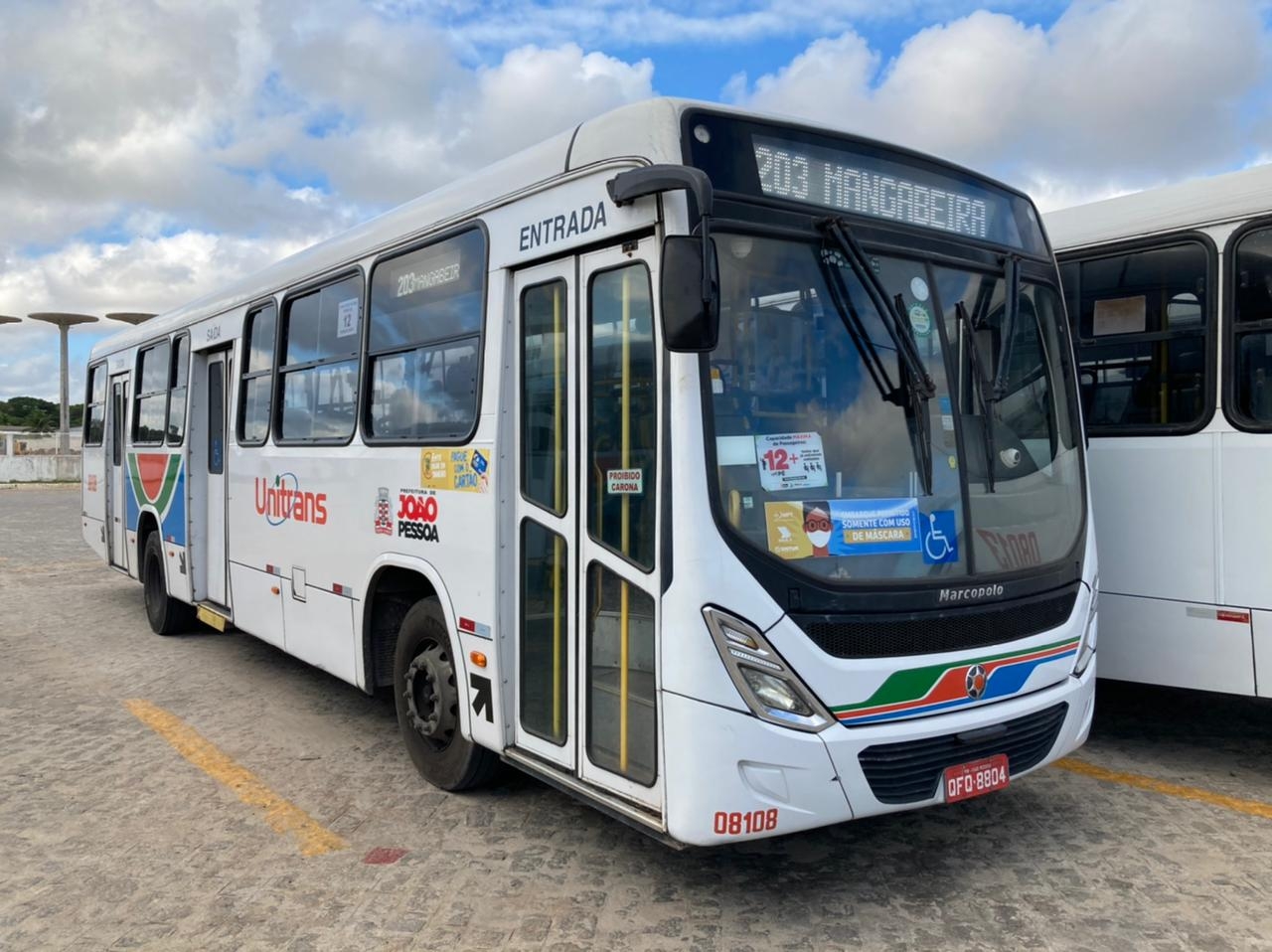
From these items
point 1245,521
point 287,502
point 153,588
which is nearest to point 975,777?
point 1245,521

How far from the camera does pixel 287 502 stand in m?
6.71

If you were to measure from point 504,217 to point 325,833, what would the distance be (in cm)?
286

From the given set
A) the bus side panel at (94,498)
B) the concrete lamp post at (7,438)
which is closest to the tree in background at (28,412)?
the concrete lamp post at (7,438)

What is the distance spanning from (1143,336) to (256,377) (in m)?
5.64

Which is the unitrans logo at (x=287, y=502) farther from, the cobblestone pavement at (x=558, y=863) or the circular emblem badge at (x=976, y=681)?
the circular emblem badge at (x=976, y=681)

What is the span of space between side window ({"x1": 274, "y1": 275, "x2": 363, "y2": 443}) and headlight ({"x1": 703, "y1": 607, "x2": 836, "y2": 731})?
3141 millimetres

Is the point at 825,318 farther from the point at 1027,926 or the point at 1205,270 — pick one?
the point at 1205,270

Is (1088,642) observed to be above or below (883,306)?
below

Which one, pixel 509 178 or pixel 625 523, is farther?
pixel 509 178

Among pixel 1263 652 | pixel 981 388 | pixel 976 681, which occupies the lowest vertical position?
pixel 1263 652

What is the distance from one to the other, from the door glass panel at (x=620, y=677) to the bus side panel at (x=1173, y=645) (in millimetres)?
3138

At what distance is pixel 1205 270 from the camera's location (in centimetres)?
535

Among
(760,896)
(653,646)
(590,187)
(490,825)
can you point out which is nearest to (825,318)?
(590,187)

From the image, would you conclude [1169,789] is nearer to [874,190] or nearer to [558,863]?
[558,863]
